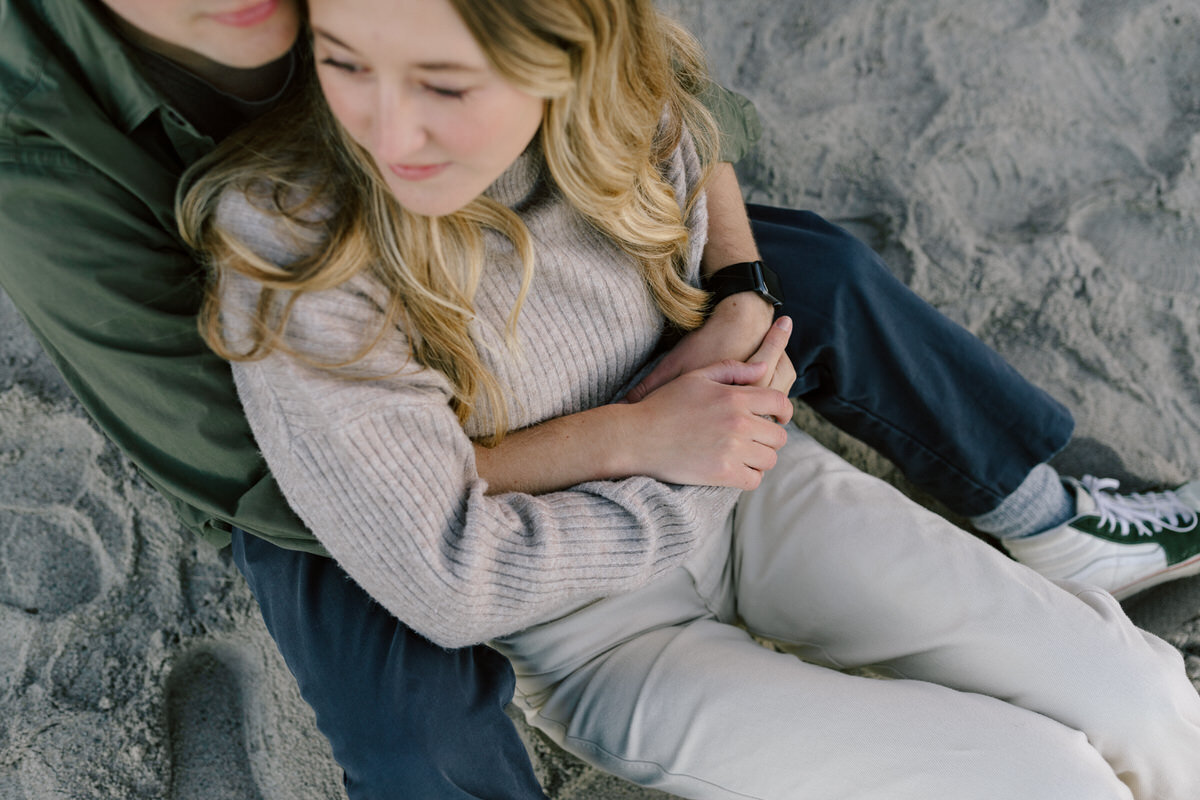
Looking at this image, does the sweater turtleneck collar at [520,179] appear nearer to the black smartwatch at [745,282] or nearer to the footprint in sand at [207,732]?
the black smartwatch at [745,282]

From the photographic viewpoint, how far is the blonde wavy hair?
0.81m

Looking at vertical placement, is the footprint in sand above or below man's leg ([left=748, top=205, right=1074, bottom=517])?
below

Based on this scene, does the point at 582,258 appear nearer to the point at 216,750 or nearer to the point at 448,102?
the point at 448,102

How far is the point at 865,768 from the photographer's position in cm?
98

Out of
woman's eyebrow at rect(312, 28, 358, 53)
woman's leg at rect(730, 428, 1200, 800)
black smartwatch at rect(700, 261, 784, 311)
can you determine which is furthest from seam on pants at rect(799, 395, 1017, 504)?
woman's eyebrow at rect(312, 28, 358, 53)

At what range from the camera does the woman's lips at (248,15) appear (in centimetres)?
76

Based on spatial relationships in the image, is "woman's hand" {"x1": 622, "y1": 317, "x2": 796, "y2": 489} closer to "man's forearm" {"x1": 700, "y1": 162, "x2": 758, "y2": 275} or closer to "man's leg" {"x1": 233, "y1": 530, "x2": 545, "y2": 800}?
"man's forearm" {"x1": 700, "y1": 162, "x2": 758, "y2": 275}

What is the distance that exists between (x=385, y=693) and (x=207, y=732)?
590 mm

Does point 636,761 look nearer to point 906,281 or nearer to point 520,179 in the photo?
point 520,179

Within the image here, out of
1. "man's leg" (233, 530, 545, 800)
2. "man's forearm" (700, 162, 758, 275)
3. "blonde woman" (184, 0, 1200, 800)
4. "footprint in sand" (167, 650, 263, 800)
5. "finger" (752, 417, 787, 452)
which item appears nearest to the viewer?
"blonde woman" (184, 0, 1200, 800)

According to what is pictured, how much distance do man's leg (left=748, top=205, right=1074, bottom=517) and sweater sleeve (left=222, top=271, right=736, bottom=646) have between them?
0.44 meters

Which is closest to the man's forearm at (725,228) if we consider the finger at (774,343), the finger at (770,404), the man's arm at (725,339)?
the man's arm at (725,339)

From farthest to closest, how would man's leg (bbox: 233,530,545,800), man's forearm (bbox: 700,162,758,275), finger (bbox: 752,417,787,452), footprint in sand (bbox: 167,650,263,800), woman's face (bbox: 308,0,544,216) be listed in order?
footprint in sand (bbox: 167,650,263,800) → man's forearm (bbox: 700,162,758,275) → finger (bbox: 752,417,787,452) → man's leg (bbox: 233,530,545,800) → woman's face (bbox: 308,0,544,216)

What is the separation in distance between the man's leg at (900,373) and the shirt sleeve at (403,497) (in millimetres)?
443
